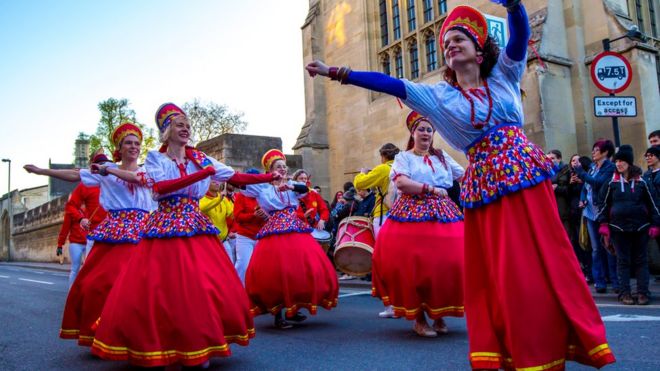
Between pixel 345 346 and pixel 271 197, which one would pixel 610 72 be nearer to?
pixel 271 197

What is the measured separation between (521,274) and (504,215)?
0.32 meters

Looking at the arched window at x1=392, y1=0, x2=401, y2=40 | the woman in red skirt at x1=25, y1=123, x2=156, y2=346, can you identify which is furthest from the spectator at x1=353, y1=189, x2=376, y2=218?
the arched window at x1=392, y1=0, x2=401, y2=40

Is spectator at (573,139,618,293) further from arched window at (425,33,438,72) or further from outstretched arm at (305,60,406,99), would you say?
arched window at (425,33,438,72)

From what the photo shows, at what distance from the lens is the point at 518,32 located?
298 centimetres

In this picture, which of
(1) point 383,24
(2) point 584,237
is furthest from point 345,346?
(1) point 383,24

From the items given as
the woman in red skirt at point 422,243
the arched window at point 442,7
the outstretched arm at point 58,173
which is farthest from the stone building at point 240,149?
the woman in red skirt at point 422,243

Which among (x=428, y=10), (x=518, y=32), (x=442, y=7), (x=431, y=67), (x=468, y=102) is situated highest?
(x=428, y=10)

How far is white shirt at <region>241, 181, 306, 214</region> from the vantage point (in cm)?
698

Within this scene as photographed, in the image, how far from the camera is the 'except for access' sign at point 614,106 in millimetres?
9578

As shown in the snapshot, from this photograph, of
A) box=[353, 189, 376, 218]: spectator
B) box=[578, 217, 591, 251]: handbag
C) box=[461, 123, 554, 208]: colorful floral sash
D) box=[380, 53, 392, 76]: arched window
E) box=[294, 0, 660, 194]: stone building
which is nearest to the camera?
box=[461, 123, 554, 208]: colorful floral sash

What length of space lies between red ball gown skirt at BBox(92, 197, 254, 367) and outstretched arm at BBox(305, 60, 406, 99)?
197 cm

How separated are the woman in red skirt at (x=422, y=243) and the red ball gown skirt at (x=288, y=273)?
907 mm

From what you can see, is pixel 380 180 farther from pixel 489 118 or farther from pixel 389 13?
pixel 389 13

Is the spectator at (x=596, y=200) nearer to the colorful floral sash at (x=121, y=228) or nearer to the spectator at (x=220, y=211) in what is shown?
the spectator at (x=220, y=211)
